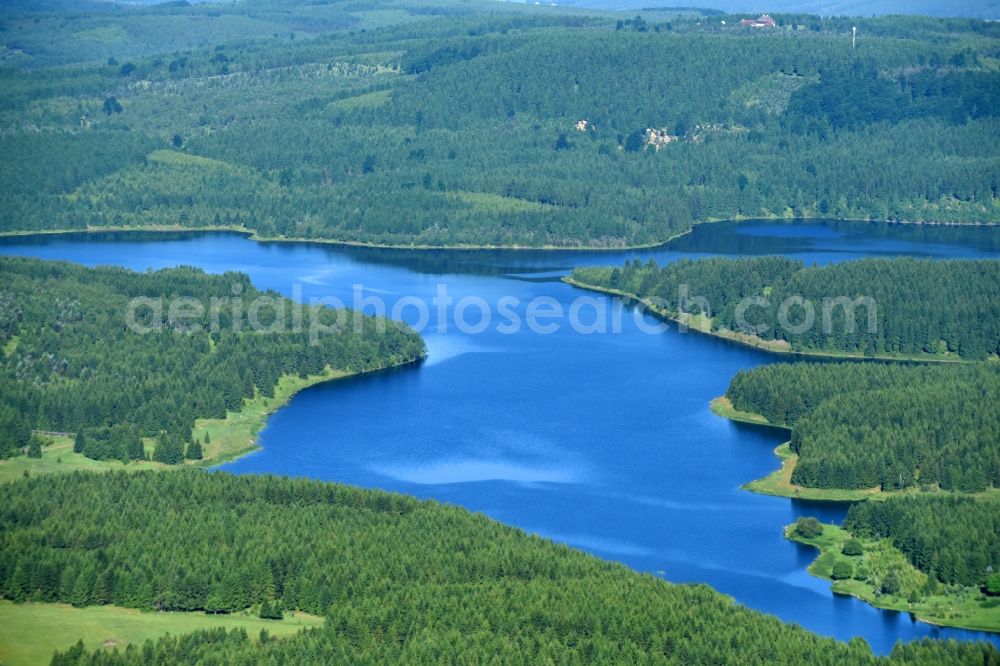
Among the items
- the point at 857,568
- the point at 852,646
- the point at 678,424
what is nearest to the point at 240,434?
the point at 678,424

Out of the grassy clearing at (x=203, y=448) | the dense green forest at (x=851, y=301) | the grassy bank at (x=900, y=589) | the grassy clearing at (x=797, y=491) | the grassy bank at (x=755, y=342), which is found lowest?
the grassy bank at (x=900, y=589)

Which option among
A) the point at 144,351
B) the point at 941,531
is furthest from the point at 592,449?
the point at 144,351

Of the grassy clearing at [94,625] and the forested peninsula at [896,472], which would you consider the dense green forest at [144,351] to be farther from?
the forested peninsula at [896,472]

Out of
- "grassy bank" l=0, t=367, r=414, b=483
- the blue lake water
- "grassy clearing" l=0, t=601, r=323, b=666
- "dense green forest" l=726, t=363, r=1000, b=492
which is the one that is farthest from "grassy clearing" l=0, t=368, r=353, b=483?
"dense green forest" l=726, t=363, r=1000, b=492

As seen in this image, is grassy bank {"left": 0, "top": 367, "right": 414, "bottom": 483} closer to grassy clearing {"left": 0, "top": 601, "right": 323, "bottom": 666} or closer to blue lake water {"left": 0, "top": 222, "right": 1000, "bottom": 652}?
blue lake water {"left": 0, "top": 222, "right": 1000, "bottom": 652}

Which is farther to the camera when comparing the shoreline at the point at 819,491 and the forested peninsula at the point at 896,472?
the shoreline at the point at 819,491

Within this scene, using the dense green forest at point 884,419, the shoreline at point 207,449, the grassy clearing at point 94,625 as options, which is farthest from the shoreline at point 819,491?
the grassy clearing at point 94,625

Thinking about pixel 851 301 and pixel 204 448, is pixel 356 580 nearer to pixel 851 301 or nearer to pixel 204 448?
pixel 204 448

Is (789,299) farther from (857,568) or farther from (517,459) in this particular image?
(857,568)
